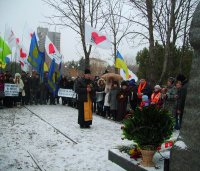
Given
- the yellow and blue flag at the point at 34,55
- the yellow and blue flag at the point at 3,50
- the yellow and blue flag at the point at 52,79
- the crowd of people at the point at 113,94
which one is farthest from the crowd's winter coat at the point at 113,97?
the yellow and blue flag at the point at 3,50

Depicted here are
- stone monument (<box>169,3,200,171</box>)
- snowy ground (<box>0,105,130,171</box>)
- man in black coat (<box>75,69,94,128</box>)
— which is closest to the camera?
stone monument (<box>169,3,200,171</box>)

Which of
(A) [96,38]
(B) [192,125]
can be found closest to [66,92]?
(A) [96,38]

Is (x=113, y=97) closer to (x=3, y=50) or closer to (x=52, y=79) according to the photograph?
(x=52, y=79)

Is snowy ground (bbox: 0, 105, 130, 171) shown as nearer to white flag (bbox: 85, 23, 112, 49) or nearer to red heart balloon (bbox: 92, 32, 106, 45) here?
white flag (bbox: 85, 23, 112, 49)

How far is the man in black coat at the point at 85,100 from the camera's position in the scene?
33.0 feet

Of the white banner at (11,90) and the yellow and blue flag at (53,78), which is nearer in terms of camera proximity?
the white banner at (11,90)

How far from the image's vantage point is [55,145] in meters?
7.53

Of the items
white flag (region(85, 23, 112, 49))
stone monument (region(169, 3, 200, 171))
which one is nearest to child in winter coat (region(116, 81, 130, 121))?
white flag (region(85, 23, 112, 49))

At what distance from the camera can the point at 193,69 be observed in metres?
3.87

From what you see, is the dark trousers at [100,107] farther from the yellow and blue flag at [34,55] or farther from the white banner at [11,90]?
the yellow and blue flag at [34,55]

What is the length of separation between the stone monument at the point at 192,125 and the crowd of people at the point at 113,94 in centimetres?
157

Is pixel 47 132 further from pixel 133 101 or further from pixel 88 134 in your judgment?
pixel 133 101

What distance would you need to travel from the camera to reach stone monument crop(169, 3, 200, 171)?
3.60 metres

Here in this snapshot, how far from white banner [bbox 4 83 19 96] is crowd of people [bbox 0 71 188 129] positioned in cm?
23
